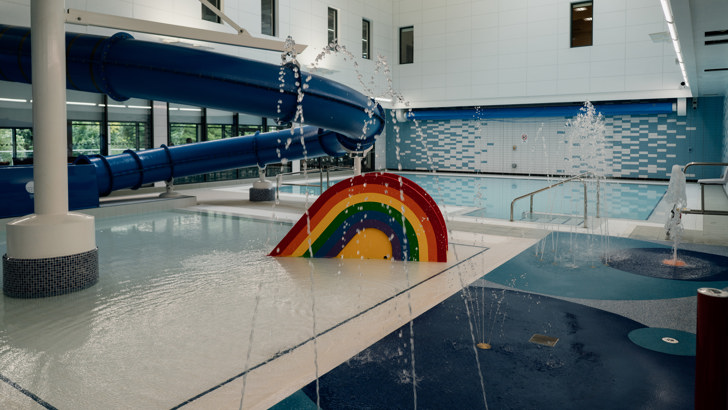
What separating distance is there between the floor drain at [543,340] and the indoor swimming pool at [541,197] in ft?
18.3

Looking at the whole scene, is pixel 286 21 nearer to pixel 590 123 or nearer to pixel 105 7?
pixel 105 7

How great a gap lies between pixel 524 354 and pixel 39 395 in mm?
2882

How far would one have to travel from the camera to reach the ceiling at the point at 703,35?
610 centimetres

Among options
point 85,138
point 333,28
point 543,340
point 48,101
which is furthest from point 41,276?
point 333,28

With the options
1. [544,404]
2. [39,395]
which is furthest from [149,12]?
[544,404]

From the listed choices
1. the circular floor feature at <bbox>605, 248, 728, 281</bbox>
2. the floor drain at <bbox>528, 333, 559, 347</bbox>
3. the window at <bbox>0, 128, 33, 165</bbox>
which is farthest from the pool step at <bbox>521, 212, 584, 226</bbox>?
the window at <bbox>0, 128, 33, 165</bbox>

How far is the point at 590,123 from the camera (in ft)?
66.1

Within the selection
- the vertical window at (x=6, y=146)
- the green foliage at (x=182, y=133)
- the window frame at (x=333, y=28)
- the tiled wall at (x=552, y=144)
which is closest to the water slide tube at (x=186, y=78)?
the vertical window at (x=6, y=146)

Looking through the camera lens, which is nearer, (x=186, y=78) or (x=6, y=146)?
(x=186, y=78)

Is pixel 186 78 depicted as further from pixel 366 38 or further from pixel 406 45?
pixel 406 45

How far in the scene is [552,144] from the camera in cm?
2098

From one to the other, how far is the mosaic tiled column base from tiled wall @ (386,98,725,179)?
15671 millimetres

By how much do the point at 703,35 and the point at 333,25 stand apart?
14.9 metres

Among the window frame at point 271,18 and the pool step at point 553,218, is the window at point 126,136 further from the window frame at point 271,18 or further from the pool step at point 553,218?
the pool step at point 553,218
